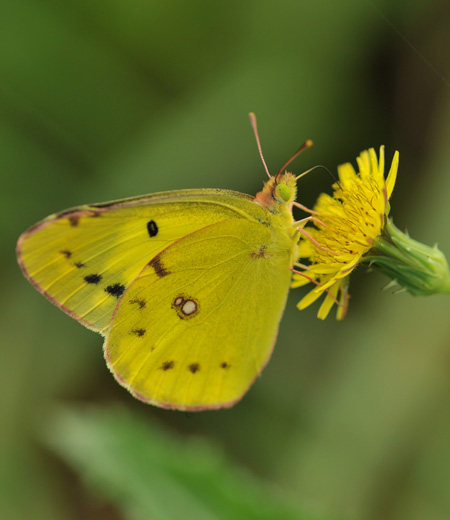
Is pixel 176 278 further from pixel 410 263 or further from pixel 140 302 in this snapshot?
pixel 410 263

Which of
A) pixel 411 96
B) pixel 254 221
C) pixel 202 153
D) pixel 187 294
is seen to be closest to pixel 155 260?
pixel 187 294

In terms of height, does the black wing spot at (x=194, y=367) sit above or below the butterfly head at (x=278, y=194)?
below

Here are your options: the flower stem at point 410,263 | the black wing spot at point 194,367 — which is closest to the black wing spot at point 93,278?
the black wing spot at point 194,367

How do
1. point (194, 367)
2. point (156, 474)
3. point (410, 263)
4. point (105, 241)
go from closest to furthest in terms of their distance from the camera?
point (410, 263) → point (194, 367) → point (105, 241) → point (156, 474)

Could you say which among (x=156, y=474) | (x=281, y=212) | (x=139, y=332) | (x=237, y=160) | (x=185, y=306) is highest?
(x=237, y=160)

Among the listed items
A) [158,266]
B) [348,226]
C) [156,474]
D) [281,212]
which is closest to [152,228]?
[158,266]

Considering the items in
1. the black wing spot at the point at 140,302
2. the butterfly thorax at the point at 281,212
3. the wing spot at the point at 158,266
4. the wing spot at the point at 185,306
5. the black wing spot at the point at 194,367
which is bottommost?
the black wing spot at the point at 194,367

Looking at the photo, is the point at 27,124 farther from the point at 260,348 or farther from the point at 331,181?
the point at 260,348

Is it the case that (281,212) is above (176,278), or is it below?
above

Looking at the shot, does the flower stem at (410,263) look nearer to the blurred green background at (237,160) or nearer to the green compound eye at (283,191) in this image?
the green compound eye at (283,191)
